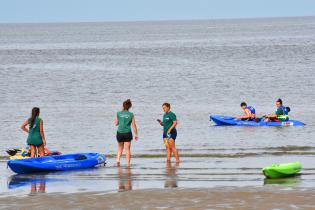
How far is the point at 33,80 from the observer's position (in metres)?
71.4

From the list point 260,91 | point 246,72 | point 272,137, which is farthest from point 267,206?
point 246,72

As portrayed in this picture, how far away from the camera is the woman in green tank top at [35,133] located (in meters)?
21.2

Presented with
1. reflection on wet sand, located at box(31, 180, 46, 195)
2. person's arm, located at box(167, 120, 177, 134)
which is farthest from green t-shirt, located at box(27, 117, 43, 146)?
person's arm, located at box(167, 120, 177, 134)

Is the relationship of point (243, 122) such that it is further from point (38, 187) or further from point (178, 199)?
point (178, 199)

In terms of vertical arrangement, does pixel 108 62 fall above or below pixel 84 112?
above

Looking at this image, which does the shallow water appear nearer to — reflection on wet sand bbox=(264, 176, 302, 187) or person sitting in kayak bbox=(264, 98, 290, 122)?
reflection on wet sand bbox=(264, 176, 302, 187)

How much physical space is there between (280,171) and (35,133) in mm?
6259

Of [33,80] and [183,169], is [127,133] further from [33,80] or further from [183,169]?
[33,80]

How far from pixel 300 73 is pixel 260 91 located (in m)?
17.6

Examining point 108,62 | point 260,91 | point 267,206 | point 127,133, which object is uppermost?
point 108,62

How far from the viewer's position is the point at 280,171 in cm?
1844

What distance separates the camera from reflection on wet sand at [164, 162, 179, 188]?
17.9m

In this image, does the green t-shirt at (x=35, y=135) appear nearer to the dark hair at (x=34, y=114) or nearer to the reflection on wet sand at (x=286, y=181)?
the dark hair at (x=34, y=114)

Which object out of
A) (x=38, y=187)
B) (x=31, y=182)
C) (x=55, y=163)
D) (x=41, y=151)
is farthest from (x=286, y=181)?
(x=41, y=151)
